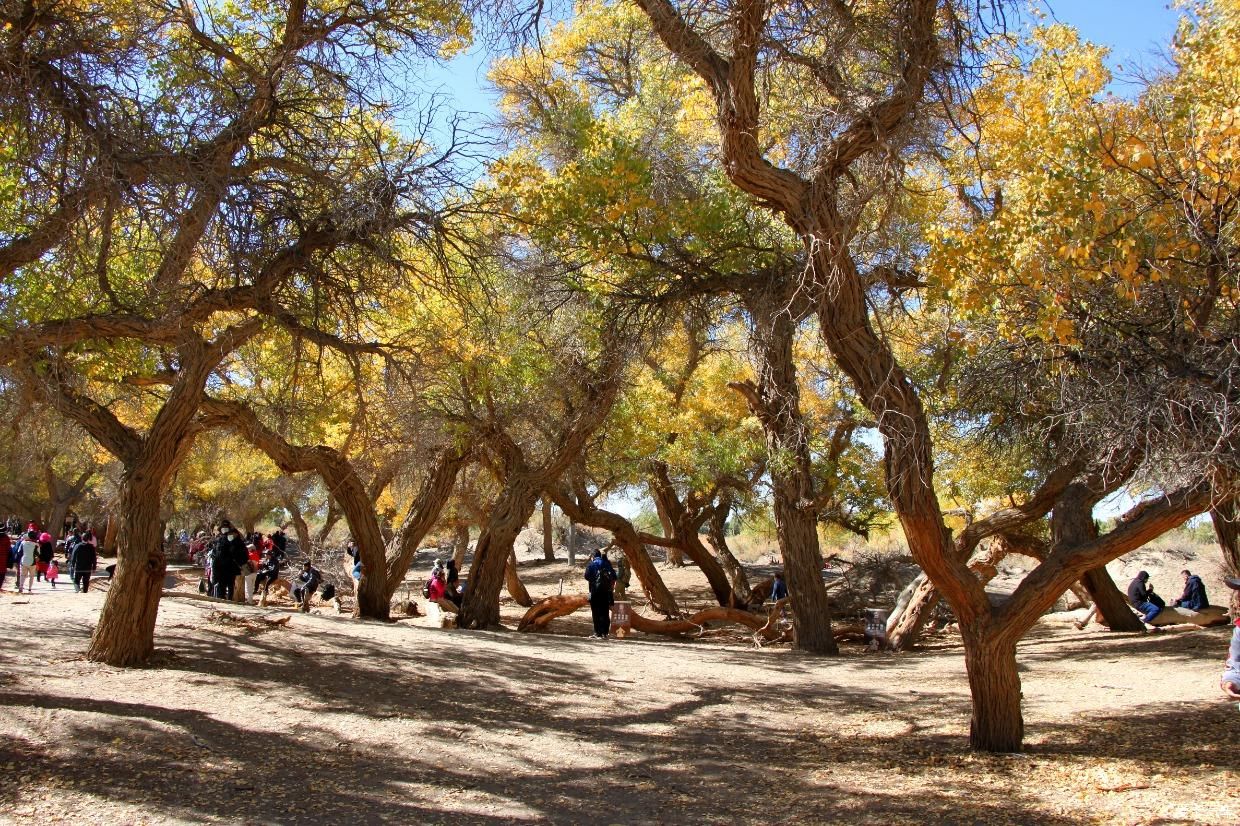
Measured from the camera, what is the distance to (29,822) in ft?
15.6

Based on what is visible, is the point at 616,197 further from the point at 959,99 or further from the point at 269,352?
the point at 269,352

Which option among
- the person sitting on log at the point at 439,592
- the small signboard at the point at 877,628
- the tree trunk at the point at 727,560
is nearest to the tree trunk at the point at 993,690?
the small signboard at the point at 877,628

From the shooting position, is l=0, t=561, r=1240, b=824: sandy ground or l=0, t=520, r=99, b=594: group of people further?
l=0, t=520, r=99, b=594: group of people

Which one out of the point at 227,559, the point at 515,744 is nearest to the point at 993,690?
the point at 515,744

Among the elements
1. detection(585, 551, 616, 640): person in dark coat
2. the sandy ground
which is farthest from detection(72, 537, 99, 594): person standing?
detection(585, 551, 616, 640): person in dark coat

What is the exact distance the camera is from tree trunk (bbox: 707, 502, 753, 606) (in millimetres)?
22141

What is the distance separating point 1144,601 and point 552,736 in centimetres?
1296

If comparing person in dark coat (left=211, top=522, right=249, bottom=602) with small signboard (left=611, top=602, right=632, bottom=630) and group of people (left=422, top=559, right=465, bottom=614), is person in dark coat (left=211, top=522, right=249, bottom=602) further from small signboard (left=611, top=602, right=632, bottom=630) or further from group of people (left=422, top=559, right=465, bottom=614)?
small signboard (left=611, top=602, right=632, bottom=630)

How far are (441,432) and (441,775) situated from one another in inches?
348

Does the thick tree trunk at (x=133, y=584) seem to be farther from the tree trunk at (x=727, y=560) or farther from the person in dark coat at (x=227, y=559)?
the tree trunk at (x=727, y=560)

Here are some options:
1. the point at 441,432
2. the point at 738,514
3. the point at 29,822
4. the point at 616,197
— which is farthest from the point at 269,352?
the point at 738,514

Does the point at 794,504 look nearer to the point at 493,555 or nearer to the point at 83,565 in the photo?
the point at 493,555

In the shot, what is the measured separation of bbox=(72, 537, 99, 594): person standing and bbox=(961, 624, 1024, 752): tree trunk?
15939 millimetres

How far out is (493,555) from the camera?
15469 millimetres
